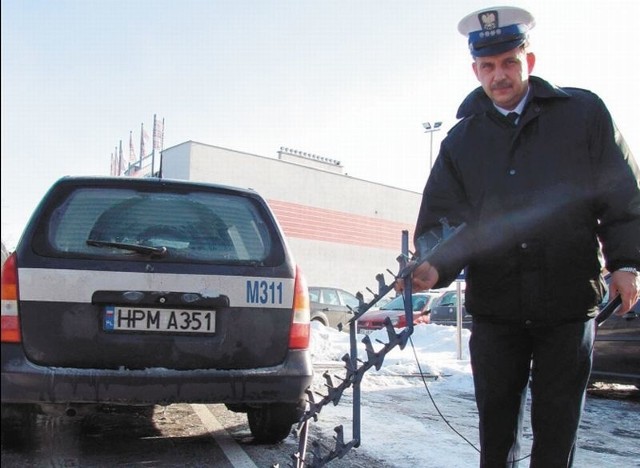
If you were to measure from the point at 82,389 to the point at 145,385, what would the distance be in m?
0.28

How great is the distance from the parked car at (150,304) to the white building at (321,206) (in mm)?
24715

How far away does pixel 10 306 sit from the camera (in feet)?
10.5

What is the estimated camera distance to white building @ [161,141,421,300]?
29406 millimetres

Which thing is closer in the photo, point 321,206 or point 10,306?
point 10,306

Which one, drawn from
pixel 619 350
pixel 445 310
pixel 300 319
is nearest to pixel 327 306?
pixel 445 310

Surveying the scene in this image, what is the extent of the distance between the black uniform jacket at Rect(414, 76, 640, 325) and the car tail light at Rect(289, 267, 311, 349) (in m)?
1.35

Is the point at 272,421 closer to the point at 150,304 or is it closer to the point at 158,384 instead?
the point at 158,384

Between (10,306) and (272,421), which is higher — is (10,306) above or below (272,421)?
above

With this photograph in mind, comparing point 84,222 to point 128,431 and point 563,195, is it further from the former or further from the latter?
point 563,195

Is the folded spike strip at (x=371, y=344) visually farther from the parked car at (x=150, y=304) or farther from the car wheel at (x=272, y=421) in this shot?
the car wheel at (x=272, y=421)

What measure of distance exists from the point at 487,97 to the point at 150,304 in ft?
6.20

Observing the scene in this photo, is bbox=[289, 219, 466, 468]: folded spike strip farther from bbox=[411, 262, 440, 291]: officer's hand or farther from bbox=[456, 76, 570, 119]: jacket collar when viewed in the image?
bbox=[456, 76, 570, 119]: jacket collar

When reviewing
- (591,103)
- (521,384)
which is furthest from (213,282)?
(591,103)

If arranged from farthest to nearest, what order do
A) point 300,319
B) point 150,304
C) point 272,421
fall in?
point 272,421 → point 300,319 → point 150,304
